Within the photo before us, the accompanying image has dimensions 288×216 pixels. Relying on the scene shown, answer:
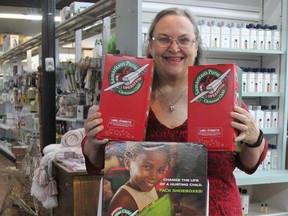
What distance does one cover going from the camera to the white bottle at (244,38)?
3428 mm

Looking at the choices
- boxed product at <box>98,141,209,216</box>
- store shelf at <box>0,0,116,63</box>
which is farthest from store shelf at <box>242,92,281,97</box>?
boxed product at <box>98,141,209,216</box>

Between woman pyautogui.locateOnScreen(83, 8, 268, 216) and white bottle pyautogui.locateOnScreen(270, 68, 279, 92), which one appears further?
white bottle pyautogui.locateOnScreen(270, 68, 279, 92)

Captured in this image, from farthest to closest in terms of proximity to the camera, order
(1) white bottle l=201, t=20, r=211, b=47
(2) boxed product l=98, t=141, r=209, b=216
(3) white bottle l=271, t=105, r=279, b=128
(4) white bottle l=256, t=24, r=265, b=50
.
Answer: (3) white bottle l=271, t=105, r=279, b=128
(4) white bottle l=256, t=24, r=265, b=50
(1) white bottle l=201, t=20, r=211, b=47
(2) boxed product l=98, t=141, r=209, b=216

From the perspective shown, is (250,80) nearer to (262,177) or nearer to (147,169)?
(262,177)

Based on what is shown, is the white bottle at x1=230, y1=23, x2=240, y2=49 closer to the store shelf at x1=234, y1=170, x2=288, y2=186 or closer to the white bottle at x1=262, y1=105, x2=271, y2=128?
the white bottle at x1=262, y1=105, x2=271, y2=128

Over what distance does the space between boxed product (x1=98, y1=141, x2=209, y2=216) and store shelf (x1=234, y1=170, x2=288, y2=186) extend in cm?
232

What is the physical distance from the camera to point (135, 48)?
293 cm

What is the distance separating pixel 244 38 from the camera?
3439 mm

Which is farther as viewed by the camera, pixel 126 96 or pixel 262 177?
pixel 262 177

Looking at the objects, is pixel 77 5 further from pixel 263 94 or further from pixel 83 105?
pixel 263 94

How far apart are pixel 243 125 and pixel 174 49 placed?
32 centimetres

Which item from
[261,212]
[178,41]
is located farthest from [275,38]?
[178,41]

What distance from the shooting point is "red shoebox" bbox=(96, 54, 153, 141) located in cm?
122

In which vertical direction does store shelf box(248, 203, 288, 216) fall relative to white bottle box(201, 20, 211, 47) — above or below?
below
